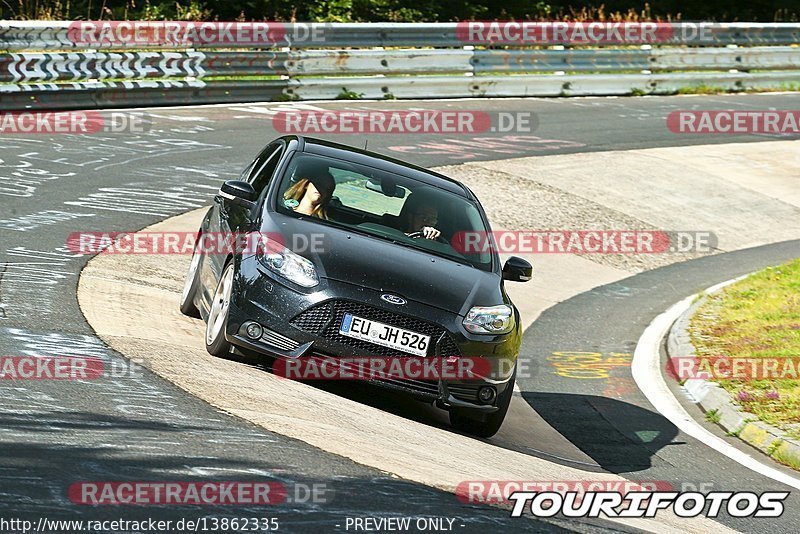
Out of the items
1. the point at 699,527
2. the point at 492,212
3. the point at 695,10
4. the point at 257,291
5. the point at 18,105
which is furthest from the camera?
the point at 695,10

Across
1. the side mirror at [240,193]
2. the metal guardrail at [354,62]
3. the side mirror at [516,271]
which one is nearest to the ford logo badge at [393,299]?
the side mirror at [516,271]

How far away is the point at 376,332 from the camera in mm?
7797

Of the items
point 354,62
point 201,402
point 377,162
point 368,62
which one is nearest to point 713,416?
point 377,162

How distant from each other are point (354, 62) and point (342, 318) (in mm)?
15181

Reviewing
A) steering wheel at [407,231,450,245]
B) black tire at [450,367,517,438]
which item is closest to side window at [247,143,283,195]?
steering wheel at [407,231,450,245]

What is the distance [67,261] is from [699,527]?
6.22m

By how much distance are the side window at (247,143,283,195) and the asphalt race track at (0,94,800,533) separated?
162 centimetres

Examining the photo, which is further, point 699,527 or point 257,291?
point 257,291

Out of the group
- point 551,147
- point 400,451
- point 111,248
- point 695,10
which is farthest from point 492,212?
point 695,10

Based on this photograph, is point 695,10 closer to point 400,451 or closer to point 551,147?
point 551,147

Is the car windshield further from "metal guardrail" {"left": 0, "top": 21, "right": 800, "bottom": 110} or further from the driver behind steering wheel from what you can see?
"metal guardrail" {"left": 0, "top": 21, "right": 800, "bottom": 110}

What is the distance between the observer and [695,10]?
136 feet

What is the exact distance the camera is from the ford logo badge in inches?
309

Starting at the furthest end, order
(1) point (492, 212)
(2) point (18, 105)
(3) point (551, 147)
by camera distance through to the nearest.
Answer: (3) point (551, 147) → (2) point (18, 105) → (1) point (492, 212)
